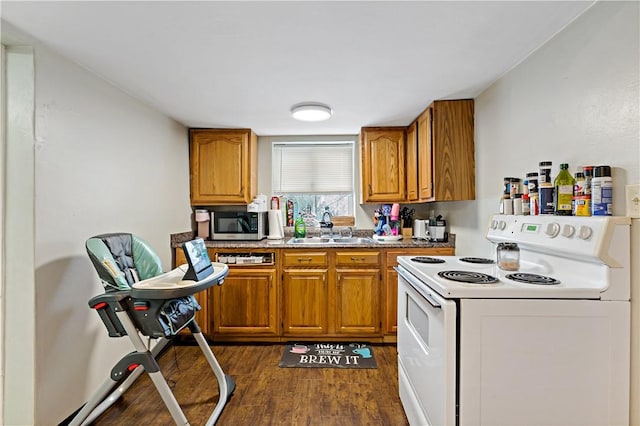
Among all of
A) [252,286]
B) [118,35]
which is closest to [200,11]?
[118,35]

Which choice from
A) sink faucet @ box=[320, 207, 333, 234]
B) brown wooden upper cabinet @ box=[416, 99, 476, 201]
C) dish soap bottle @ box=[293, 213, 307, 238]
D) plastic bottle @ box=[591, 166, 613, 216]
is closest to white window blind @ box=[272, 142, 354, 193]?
sink faucet @ box=[320, 207, 333, 234]

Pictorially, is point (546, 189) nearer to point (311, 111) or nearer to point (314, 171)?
point (311, 111)

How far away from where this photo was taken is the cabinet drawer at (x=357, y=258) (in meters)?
2.90

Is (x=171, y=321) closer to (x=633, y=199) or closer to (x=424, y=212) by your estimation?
(x=633, y=199)

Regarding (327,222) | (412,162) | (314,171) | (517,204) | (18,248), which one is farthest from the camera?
(314,171)

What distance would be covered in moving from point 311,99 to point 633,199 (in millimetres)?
1945

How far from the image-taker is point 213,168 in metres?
3.30

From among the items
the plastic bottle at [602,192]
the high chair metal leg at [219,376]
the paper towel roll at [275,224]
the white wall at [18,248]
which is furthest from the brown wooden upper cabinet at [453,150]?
the white wall at [18,248]

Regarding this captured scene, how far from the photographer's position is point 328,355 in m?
2.69

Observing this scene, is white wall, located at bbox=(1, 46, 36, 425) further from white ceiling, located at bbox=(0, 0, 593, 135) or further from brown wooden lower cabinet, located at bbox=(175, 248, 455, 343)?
brown wooden lower cabinet, located at bbox=(175, 248, 455, 343)

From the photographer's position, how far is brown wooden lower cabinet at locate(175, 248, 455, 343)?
289 centimetres

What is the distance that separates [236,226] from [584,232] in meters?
2.78

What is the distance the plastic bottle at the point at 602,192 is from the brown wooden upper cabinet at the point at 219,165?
2751mm

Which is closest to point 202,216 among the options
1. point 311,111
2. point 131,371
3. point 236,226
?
point 236,226
